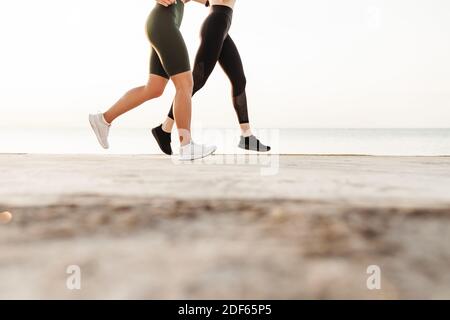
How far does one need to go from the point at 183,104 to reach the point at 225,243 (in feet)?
5.26

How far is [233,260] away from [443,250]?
1.19 feet

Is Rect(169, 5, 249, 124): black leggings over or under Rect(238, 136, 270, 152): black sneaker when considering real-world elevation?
over

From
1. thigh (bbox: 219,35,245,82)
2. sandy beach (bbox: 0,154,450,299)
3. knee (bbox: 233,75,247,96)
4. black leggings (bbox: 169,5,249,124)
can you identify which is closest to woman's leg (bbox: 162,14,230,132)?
black leggings (bbox: 169,5,249,124)

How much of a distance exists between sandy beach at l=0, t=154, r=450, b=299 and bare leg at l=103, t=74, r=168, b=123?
55.2 inches

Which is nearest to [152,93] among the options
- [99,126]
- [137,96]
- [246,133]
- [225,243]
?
[137,96]

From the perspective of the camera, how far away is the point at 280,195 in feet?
3.13

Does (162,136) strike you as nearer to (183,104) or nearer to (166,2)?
(183,104)

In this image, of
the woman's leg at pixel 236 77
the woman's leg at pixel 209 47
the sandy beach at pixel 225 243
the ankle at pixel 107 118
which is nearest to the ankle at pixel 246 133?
the woman's leg at pixel 236 77

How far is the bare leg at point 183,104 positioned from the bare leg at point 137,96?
22 cm

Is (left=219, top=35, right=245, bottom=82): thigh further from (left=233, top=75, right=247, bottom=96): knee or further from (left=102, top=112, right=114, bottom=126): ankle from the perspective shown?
(left=102, top=112, right=114, bottom=126): ankle

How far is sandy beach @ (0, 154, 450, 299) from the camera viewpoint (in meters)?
0.57

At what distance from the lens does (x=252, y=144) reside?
2766mm

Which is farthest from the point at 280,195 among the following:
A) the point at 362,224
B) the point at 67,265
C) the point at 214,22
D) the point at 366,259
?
the point at 214,22

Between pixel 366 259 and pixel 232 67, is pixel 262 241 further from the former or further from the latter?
pixel 232 67
